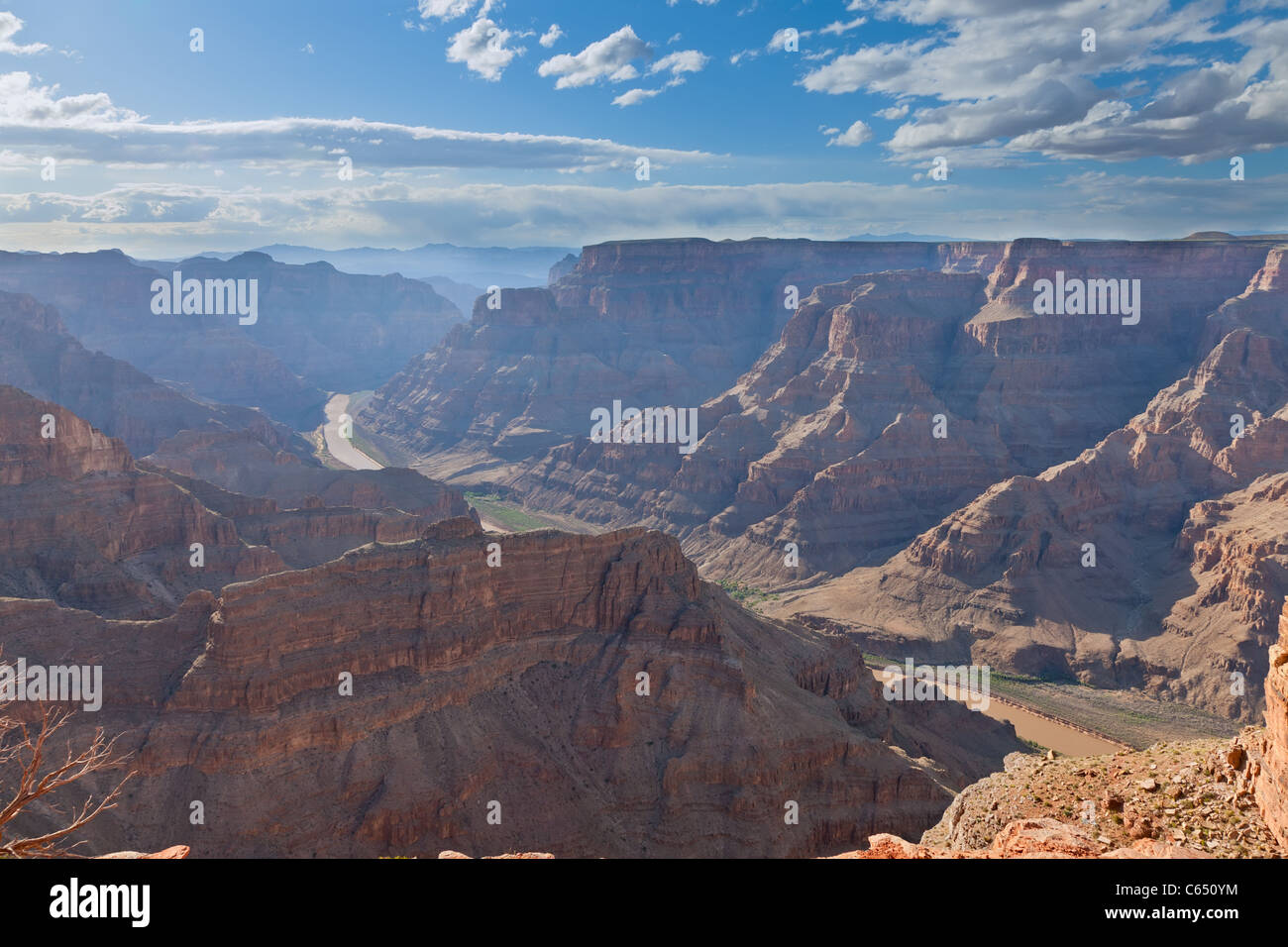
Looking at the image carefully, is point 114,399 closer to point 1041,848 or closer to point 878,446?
point 878,446

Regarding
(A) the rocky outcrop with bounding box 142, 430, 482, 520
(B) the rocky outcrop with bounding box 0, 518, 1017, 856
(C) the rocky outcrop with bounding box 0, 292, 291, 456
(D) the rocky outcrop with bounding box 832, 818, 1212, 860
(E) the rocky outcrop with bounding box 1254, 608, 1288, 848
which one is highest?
(C) the rocky outcrop with bounding box 0, 292, 291, 456

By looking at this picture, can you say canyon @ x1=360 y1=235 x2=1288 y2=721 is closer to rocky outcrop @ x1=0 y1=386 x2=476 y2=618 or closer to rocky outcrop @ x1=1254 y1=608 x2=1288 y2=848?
rocky outcrop @ x1=0 y1=386 x2=476 y2=618

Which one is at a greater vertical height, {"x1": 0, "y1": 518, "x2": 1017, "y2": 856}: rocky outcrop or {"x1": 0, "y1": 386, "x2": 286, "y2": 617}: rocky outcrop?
{"x1": 0, "y1": 386, "x2": 286, "y2": 617}: rocky outcrop

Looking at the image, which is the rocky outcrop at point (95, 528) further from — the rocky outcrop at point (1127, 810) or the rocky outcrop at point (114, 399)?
the rocky outcrop at point (114, 399)

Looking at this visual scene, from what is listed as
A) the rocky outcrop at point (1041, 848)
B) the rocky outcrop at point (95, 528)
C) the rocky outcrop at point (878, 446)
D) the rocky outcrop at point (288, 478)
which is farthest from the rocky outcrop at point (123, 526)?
the rocky outcrop at point (1041, 848)

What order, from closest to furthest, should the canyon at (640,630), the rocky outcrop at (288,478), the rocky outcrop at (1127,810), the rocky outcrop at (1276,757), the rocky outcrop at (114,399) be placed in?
the rocky outcrop at (1127,810), the rocky outcrop at (1276,757), the canyon at (640,630), the rocky outcrop at (288,478), the rocky outcrop at (114,399)

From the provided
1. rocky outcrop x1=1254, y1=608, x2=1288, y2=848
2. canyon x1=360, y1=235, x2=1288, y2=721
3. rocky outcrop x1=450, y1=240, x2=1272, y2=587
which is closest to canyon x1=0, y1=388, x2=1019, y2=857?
rocky outcrop x1=1254, y1=608, x2=1288, y2=848

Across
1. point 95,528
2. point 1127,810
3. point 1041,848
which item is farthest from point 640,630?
point 95,528
